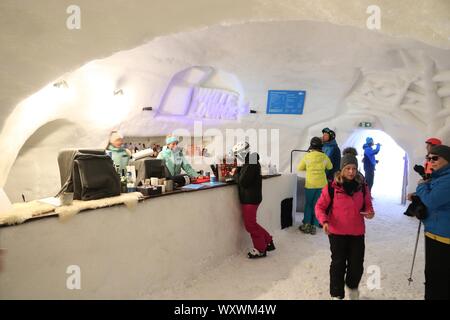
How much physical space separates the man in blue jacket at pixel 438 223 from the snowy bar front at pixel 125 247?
2186mm

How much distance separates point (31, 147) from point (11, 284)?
17.9ft

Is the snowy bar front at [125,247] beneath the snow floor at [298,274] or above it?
above

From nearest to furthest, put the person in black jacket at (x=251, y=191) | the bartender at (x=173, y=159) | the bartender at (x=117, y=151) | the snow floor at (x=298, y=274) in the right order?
the snow floor at (x=298, y=274) < the person in black jacket at (x=251, y=191) < the bartender at (x=117, y=151) < the bartender at (x=173, y=159)

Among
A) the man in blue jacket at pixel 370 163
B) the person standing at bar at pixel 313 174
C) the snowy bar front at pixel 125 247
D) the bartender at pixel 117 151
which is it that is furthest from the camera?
the man in blue jacket at pixel 370 163

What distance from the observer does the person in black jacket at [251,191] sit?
152 inches

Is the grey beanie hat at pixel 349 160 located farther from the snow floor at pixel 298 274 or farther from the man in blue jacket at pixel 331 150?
the man in blue jacket at pixel 331 150

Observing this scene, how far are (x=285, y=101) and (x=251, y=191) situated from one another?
18.0 ft

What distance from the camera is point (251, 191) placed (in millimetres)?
3910

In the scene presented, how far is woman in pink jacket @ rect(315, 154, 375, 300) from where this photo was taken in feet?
8.69

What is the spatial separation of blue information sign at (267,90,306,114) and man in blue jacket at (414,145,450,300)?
647cm

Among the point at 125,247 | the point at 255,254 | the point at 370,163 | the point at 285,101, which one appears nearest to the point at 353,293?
the point at 255,254

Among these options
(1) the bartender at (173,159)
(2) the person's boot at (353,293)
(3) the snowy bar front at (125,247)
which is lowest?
(2) the person's boot at (353,293)

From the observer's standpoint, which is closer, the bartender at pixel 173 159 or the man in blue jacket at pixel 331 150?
the bartender at pixel 173 159

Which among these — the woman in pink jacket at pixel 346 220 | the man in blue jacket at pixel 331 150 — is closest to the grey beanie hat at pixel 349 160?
the woman in pink jacket at pixel 346 220
